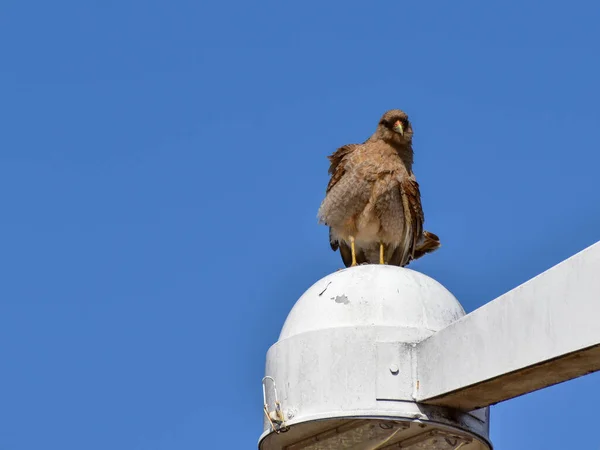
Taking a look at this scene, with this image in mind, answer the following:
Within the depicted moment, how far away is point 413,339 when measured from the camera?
4.21 metres

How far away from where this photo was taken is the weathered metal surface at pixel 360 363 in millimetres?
4078

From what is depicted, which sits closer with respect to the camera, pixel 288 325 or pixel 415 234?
pixel 288 325

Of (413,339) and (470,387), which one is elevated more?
(413,339)

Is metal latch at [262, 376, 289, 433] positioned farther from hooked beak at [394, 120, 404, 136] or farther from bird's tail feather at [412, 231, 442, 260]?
hooked beak at [394, 120, 404, 136]

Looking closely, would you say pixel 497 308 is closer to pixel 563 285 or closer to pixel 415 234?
pixel 563 285

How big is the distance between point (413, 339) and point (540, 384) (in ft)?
2.15

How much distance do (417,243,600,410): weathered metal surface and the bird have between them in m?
4.24

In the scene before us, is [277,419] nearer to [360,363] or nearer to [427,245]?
[360,363]

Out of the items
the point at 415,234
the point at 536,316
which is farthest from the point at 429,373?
the point at 415,234

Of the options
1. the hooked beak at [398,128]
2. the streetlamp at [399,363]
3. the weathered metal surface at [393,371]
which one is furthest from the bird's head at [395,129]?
the weathered metal surface at [393,371]

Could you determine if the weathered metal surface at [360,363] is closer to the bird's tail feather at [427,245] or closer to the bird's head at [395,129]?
the bird's tail feather at [427,245]

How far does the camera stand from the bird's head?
896 cm

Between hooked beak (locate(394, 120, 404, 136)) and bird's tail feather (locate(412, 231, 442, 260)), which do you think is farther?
hooked beak (locate(394, 120, 404, 136))

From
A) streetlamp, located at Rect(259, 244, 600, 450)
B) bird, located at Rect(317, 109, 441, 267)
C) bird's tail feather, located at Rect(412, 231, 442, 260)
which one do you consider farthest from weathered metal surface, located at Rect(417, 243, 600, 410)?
bird's tail feather, located at Rect(412, 231, 442, 260)
